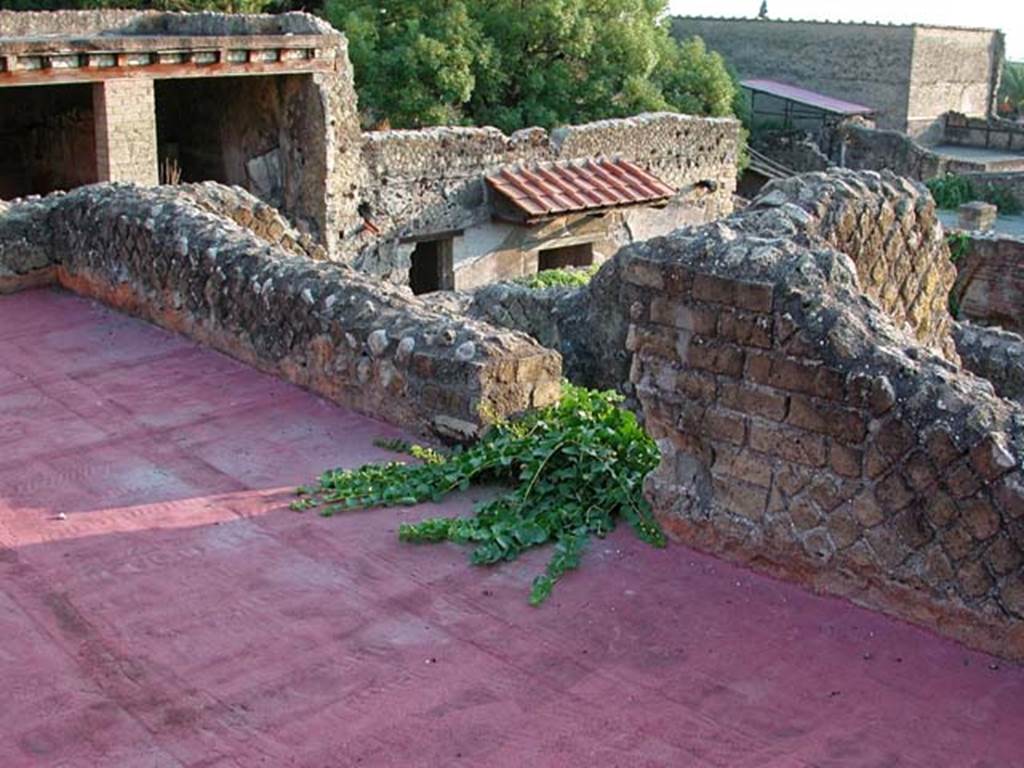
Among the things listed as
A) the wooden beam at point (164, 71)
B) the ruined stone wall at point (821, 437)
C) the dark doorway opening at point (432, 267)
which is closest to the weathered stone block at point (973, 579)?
the ruined stone wall at point (821, 437)

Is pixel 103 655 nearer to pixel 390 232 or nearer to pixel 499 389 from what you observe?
pixel 499 389

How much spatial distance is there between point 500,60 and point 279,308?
19451 mm

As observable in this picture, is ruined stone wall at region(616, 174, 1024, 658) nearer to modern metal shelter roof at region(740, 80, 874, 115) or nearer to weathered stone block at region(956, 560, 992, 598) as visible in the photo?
weathered stone block at region(956, 560, 992, 598)

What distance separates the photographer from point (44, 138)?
20016mm

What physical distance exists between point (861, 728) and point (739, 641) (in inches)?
23.0

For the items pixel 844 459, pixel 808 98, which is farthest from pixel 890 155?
pixel 844 459

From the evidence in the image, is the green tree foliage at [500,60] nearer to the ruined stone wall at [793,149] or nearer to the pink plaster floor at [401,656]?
the ruined stone wall at [793,149]

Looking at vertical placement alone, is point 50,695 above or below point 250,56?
below

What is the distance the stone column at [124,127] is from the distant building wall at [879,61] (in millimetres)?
28849

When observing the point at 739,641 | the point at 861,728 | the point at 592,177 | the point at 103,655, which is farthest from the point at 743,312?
the point at 592,177

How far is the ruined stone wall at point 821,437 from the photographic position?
3.89 meters

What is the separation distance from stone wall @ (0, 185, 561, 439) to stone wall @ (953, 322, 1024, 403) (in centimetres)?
309

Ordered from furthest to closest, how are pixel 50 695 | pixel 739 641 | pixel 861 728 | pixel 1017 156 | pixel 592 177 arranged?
pixel 1017 156
pixel 592 177
pixel 739 641
pixel 50 695
pixel 861 728

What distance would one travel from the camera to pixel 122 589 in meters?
4.54
